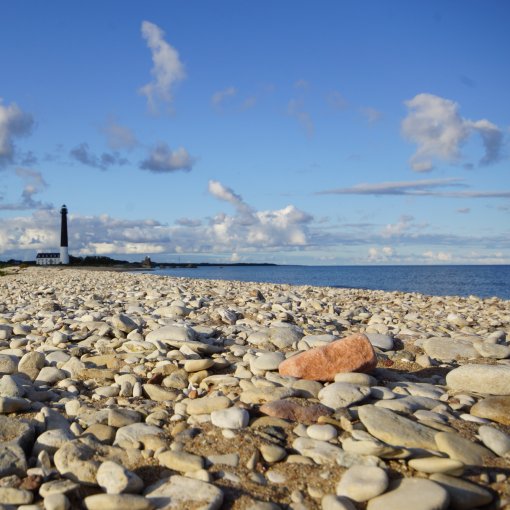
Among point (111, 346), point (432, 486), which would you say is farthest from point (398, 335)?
point (432, 486)

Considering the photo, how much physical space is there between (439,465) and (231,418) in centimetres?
130

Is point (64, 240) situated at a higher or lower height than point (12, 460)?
higher

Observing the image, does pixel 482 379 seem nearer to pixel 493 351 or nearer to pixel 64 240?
pixel 493 351

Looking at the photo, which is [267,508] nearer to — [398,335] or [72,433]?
[72,433]

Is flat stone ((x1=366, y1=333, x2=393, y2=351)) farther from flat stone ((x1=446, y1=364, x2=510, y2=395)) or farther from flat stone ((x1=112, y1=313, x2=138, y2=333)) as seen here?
flat stone ((x1=112, y1=313, x2=138, y2=333))

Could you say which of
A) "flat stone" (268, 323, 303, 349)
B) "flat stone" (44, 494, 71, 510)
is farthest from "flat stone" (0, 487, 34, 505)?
"flat stone" (268, 323, 303, 349)

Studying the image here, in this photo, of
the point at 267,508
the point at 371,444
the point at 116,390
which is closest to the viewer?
the point at 267,508

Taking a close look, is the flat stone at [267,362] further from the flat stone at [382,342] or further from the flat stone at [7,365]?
the flat stone at [7,365]

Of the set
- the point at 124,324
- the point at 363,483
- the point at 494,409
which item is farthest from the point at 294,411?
the point at 124,324

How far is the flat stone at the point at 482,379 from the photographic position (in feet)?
14.1

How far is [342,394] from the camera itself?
3.86 meters

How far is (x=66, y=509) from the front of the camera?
253 cm

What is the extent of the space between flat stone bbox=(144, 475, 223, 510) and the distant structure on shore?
225ft

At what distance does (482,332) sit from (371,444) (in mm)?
6559
